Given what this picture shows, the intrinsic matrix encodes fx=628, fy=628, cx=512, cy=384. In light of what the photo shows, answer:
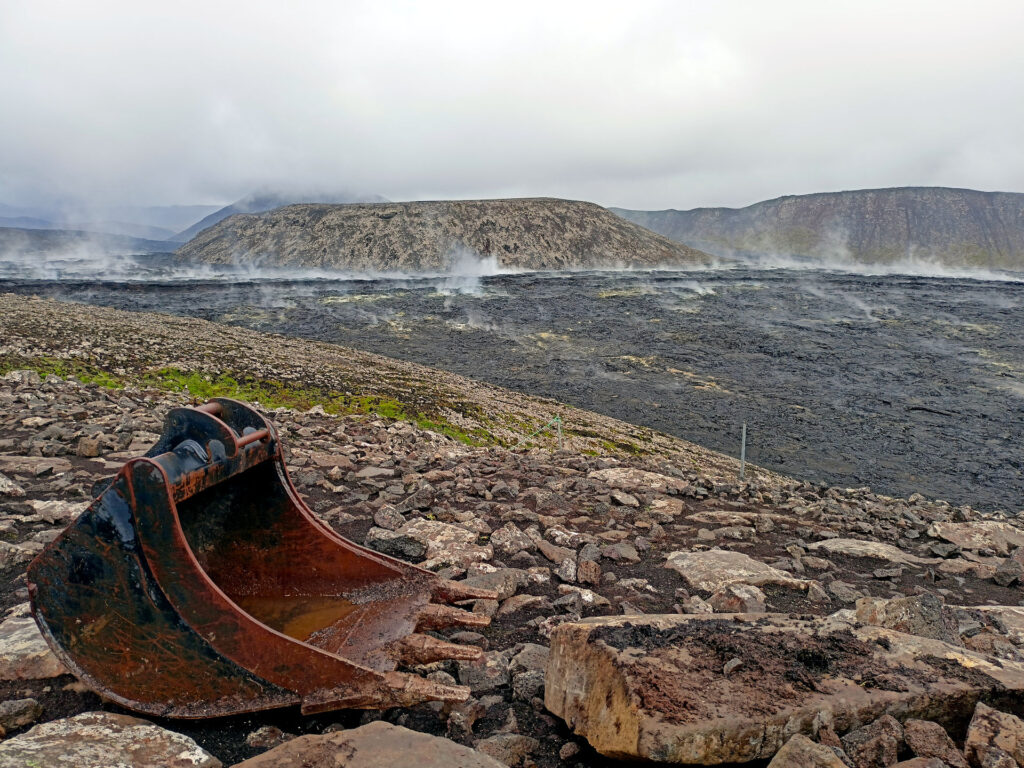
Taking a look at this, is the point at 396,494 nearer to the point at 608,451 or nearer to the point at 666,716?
the point at 666,716

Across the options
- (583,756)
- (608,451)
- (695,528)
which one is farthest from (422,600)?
(608,451)

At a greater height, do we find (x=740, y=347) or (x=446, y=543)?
(x=740, y=347)

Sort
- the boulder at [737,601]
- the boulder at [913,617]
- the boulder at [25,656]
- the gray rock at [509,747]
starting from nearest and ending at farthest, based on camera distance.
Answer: the gray rock at [509,747]
the boulder at [25,656]
the boulder at [913,617]
the boulder at [737,601]

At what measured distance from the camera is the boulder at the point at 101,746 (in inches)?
94.9

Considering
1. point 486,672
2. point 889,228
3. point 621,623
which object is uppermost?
point 889,228

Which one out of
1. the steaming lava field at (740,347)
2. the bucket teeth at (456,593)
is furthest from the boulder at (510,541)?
the steaming lava field at (740,347)

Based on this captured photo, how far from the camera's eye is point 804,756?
7.30 feet

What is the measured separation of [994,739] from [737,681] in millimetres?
910

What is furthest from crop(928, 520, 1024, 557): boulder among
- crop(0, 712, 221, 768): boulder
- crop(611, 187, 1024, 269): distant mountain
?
crop(611, 187, 1024, 269): distant mountain

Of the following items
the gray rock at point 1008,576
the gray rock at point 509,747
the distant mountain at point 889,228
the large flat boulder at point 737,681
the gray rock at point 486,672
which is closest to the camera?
the large flat boulder at point 737,681

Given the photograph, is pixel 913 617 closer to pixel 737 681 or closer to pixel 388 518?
pixel 737 681

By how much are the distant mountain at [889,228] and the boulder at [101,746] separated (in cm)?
15089

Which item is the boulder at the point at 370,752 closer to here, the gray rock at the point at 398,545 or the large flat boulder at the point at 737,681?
the large flat boulder at the point at 737,681

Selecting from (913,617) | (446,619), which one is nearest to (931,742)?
(913,617)
